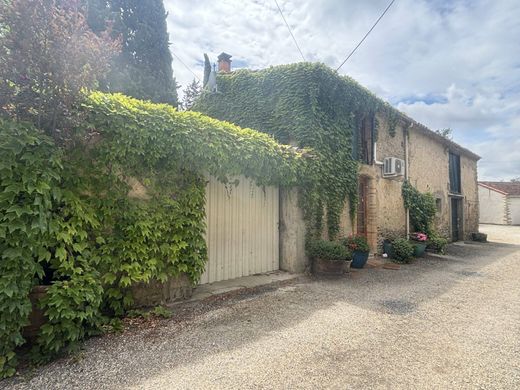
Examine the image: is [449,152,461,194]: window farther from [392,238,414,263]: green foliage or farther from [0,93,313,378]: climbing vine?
[0,93,313,378]: climbing vine

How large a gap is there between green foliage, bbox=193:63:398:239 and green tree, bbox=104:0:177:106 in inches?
176

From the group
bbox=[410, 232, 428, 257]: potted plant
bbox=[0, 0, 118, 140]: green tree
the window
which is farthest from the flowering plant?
bbox=[0, 0, 118, 140]: green tree

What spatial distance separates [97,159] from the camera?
3342 millimetres

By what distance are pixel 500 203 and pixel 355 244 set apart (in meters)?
31.4

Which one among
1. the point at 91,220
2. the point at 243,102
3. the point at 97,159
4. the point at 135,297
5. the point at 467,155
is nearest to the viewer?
the point at 91,220

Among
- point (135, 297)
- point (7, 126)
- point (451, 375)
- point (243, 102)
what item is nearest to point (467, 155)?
point (243, 102)

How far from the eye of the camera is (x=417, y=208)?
10664 millimetres

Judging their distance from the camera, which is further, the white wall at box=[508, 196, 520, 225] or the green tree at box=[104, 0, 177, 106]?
the white wall at box=[508, 196, 520, 225]

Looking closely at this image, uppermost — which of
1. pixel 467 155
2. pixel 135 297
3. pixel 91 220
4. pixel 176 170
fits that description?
pixel 467 155

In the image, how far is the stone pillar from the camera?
6273mm

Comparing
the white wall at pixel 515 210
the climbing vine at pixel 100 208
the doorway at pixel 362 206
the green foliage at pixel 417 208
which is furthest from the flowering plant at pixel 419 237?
the white wall at pixel 515 210

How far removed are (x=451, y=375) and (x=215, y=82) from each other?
8.69 meters

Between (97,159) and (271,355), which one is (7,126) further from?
(271,355)

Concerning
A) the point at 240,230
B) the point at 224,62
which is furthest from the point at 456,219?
the point at 240,230
